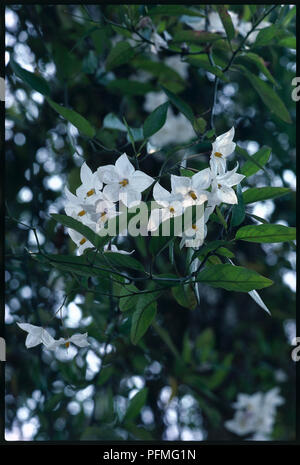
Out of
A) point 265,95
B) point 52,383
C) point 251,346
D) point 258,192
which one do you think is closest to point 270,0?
point 265,95

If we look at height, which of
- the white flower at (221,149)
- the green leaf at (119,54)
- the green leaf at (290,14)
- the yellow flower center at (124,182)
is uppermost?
the green leaf at (290,14)

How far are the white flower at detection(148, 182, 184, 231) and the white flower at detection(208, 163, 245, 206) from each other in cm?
5

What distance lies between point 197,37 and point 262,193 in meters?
0.43

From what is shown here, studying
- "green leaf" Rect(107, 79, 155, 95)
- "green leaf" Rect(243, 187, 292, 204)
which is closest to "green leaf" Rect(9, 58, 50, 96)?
"green leaf" Rect(243, 187, 292, 204)

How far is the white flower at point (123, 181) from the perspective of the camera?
2.40 feet

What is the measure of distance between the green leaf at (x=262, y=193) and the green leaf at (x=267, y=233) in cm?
5

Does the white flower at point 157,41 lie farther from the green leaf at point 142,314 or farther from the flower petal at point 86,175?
the green leaf at point 142,314

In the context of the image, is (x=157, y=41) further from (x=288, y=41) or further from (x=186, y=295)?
(x=186, y=295)

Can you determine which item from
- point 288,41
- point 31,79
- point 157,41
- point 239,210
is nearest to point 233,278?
point 239,210

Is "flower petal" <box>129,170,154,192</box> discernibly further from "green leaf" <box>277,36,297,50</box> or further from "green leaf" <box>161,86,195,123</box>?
"green leaf" <box>277,36,297,50</box>

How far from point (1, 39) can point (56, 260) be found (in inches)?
28.3

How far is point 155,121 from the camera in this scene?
890 mm

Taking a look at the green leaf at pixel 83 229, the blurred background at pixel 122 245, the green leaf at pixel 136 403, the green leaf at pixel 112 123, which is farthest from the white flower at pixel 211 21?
the green leaf at pixel 136 403
